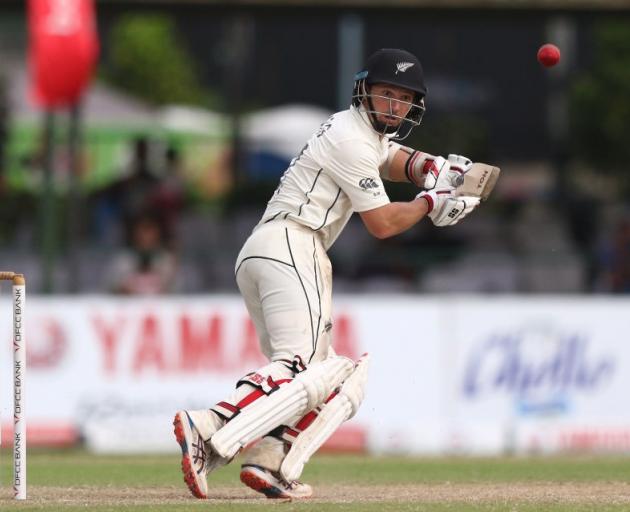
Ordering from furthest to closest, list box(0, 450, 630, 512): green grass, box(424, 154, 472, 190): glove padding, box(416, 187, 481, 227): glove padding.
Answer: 1. box(424, 154, 472, 190): glove padding
2. box(416, 187, 481, 227): glove padding
3. box(0, 450, 630, 512): green grass

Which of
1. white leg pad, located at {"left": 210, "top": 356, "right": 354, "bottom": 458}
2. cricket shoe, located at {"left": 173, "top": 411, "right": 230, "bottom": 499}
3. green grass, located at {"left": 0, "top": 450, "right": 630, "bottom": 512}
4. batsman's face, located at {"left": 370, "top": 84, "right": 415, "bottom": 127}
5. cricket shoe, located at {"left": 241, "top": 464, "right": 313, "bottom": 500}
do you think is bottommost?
green grass, located at {"left": 0, "top": 450, "right": 630, "bottom": 512}

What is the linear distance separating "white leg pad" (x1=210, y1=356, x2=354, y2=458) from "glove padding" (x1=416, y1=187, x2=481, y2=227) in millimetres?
841

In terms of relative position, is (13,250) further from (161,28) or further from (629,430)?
(161,28)

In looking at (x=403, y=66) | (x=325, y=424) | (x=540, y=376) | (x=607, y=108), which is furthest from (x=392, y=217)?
(x=607, y=108)

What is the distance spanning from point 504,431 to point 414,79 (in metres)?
6.05

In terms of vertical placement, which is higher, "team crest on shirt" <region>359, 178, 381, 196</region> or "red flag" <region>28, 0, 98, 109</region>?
"red flag" <region>28, 0, 98, 109</region>

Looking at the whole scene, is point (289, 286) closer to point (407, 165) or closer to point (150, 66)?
point (407, 165)

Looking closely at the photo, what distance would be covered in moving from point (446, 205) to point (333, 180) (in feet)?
1.66

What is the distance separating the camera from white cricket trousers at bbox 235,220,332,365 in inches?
259

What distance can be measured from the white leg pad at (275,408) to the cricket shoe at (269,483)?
0.52 ft

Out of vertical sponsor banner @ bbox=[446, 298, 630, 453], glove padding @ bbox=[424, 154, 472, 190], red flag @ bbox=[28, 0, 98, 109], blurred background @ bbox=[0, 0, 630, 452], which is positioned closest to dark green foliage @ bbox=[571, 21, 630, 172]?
blurred background @ bbox=[0, 0, 630, 452]

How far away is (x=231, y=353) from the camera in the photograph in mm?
12367

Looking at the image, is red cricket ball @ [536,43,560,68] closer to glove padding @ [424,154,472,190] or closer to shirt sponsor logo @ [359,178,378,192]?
glove padding @ [424,154,472,190]

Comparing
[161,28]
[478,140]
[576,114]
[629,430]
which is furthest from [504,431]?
[161,28]
